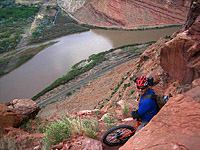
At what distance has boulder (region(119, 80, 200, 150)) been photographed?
2014mm

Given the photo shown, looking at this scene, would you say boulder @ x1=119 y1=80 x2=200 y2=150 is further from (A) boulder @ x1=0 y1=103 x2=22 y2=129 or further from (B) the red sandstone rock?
(A) boulder @ x1=0 y1=103 x2=22 y2=129

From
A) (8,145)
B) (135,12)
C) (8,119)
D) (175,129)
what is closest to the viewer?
(175,129)

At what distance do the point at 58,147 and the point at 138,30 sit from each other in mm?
37832

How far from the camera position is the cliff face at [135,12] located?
1460 inches

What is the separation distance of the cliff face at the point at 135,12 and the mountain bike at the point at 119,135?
3885 cm

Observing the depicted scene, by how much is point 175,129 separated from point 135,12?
138 feet

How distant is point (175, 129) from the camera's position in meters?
2.21

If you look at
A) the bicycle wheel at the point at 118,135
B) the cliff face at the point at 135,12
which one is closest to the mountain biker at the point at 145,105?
the bicycle wheel at the point at 118,135

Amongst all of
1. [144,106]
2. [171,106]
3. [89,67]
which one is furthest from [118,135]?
[89,67]

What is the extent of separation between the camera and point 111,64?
83.0 ft

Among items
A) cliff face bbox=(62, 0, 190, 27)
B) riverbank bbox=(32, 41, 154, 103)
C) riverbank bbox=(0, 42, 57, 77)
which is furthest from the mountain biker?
cliff face bbox=(62, 0, 190, 27)

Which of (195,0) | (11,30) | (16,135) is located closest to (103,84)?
(195,0)

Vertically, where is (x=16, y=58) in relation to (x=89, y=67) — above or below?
below

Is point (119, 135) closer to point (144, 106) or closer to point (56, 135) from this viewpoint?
point (144, 106)
